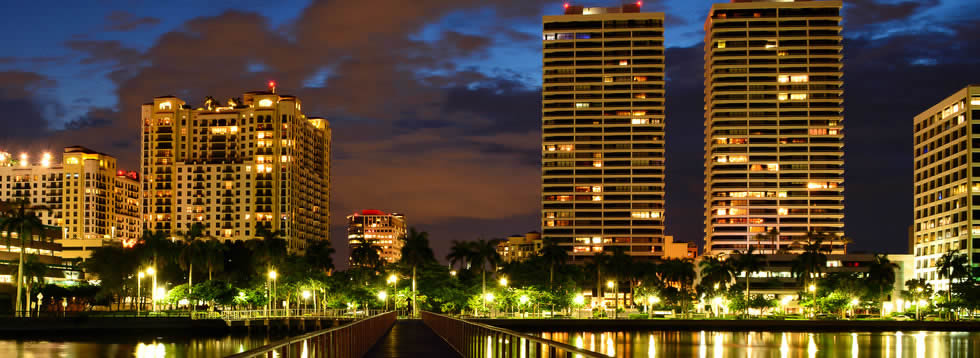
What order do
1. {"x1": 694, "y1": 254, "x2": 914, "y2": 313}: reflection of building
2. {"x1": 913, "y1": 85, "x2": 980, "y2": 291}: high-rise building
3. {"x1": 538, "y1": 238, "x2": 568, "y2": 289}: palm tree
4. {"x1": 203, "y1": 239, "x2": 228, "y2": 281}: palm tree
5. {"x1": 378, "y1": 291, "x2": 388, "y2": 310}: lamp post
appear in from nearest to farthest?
{"x1": 378, "y1": 291, "x2": 388, "y2": 310}: lamp post, {"x1": 203, "y1": 239, "x2": 228, "y2": 281}: palm tree, {"x1": 538, "y1": 238, "x2": 568, "y2": 289}: palm tree, {"x1": 913, "y1": 85, "x2": 980, "y2": 291}: high-rise building, {"x1": 694, "y1": 254, "x2": 914, "y2": 313}: reflection of building

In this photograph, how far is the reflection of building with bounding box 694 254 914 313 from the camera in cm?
18312

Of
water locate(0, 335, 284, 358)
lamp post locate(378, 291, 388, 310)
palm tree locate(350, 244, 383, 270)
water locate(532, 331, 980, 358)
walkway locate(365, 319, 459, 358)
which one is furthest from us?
palm tree locate(350, 244, 383, 270)

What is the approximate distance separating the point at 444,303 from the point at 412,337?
7180 cm

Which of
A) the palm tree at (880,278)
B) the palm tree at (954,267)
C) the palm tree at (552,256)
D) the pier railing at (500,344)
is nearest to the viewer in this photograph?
the pier railing at (500,344)

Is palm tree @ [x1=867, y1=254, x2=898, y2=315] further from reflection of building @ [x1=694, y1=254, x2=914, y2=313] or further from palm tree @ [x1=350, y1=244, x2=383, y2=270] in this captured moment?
palm tree @ [x1=350, y1=244, x2=383, y2=270]

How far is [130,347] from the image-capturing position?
8312 centimetres

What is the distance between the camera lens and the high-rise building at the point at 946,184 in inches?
6663

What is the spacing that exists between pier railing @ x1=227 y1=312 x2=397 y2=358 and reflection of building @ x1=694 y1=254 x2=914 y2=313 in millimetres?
157854

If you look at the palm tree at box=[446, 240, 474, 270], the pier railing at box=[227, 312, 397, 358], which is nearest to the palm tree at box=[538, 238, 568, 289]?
the palm tree at box=[446, 240, 474, 270]

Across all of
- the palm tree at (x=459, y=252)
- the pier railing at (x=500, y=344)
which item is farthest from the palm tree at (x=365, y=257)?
the pier railing at (x=500, y=344)

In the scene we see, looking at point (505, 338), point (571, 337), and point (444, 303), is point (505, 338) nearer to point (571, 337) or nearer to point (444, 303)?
point (571, 337)

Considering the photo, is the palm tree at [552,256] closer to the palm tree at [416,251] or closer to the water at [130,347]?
the palm tree at [416,251]

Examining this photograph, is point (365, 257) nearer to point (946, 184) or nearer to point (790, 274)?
point (790, 274)

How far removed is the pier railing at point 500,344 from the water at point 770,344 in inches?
1687
